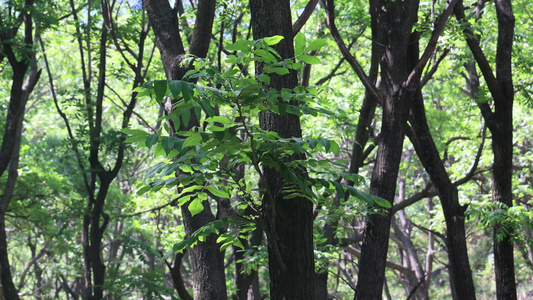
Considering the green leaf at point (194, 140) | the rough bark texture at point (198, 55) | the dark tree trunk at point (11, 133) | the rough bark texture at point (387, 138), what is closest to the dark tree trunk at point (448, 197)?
the rough bark texture at point (387, 138)

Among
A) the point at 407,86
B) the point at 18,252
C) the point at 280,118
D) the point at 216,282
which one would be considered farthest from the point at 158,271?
the point at 18,252

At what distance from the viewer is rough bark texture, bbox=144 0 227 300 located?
497cm

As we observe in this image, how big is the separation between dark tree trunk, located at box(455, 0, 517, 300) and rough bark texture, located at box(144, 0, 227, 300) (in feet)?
12.2

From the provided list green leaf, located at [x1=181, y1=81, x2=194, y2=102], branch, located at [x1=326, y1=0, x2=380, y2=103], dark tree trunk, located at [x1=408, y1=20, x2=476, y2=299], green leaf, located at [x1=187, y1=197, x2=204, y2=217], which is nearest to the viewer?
green leaf, located at [x1=181, y1=81, x2=194, y2=102]

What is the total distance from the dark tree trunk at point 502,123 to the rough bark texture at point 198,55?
371cm

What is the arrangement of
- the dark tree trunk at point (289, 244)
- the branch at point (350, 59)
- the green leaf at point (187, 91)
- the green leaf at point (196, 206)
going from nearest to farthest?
the green leaf at point (187, 91), the green leaf at point (196, 206), the dark tree trunk at point (289, 244), the branch at point (350, 59)

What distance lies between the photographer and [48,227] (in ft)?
37.7

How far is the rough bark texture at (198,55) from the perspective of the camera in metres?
4.97

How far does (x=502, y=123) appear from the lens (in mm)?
7215

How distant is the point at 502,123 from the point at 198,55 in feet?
14.7

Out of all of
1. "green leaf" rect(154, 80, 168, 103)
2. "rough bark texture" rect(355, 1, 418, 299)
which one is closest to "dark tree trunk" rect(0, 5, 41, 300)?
"rough bark texture" rect(355, 1, 418, 299)

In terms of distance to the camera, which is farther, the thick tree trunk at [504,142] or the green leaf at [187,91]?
the thick tree trunk at [504,142]

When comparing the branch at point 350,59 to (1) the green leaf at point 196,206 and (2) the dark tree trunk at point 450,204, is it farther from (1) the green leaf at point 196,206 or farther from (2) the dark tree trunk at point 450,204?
(1) the green leaf at point 196,206

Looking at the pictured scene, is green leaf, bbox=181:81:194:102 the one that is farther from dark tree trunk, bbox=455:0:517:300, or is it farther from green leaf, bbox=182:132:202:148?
dark tree trunk, bbox=455:0:517:300
